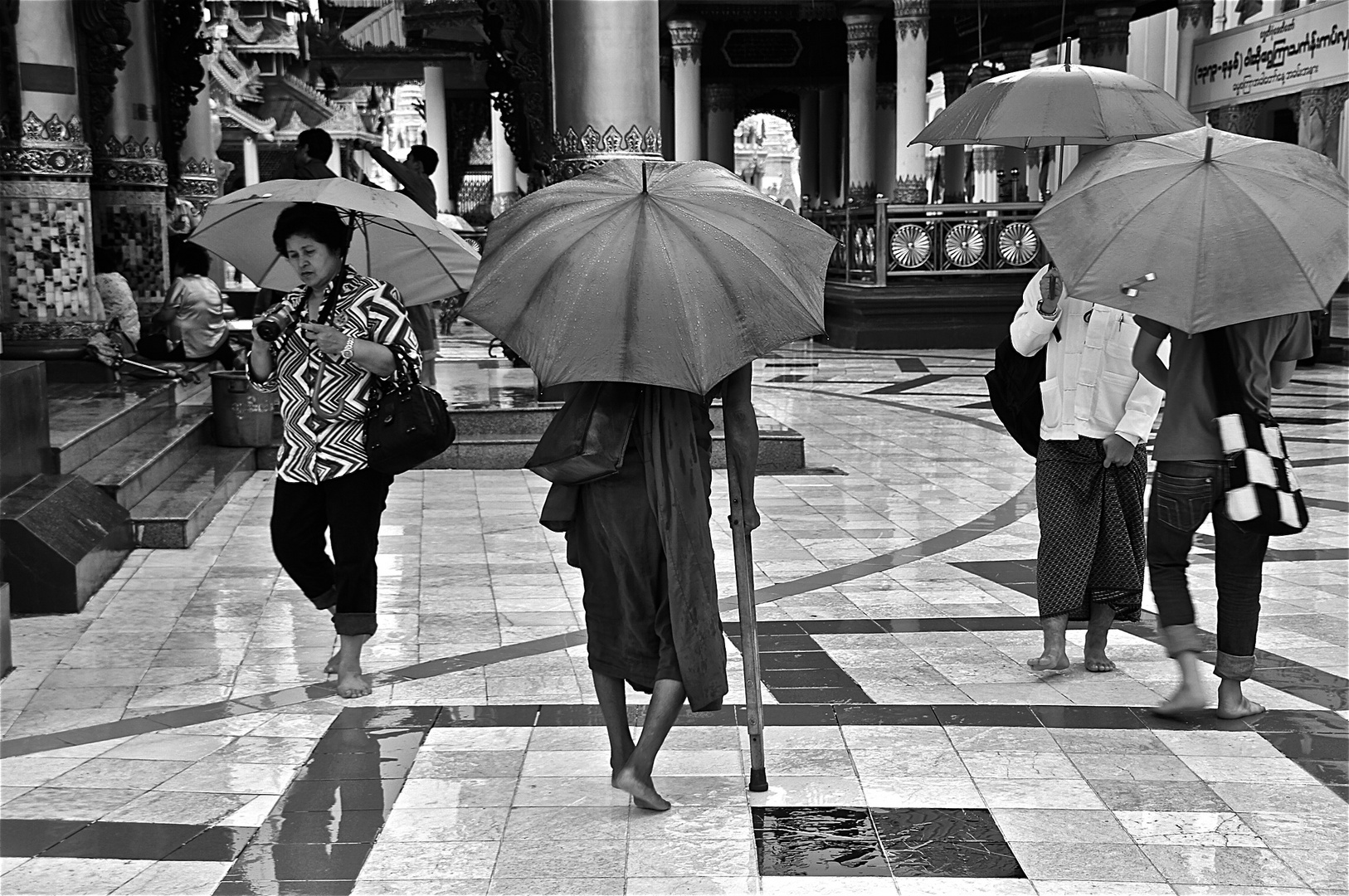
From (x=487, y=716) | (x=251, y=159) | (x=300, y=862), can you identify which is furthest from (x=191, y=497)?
(x=251, y=159)

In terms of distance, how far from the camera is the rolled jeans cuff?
4.47m

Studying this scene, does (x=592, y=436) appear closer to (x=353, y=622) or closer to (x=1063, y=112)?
(x=353, y=622)

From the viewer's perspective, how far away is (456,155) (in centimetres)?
2973

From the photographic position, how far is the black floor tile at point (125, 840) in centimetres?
351

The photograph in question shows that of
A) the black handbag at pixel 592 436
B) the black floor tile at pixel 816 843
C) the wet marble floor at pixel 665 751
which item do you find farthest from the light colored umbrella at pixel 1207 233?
the black floor tile at pixel 816 843

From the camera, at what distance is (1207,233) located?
4109 millimetres

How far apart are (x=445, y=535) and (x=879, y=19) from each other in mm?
16373

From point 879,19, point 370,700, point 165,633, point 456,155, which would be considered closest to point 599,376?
point 370,700

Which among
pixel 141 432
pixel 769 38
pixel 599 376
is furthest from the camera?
pixel 769 38

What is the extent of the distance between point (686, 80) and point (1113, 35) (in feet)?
20.9

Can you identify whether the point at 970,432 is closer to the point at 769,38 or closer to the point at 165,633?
the point at 165,633

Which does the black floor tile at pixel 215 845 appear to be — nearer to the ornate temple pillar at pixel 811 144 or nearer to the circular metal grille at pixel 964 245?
the circular metal grille at pixel 964 245

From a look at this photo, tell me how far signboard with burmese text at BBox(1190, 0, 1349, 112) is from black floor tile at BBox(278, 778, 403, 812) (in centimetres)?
1788

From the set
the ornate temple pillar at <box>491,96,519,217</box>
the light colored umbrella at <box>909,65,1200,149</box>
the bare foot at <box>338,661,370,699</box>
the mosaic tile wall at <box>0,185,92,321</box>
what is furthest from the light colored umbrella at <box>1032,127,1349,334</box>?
the ornate temple pillar at <box>491,96,519,217</box>
